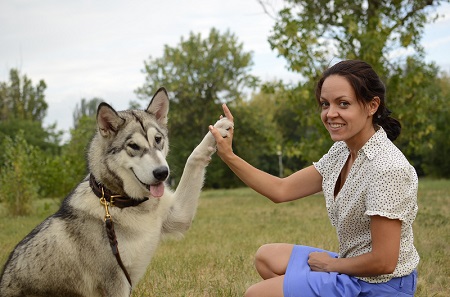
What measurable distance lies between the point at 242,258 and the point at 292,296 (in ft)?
9.11

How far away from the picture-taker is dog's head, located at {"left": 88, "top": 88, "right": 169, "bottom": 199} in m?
3.31

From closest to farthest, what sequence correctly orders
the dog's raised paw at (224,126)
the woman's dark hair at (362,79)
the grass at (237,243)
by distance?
the woman's dark hair at (362,79)
the dog's raised paw at (224,126)
the grass at (237,243)

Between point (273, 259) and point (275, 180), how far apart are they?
0.54 m

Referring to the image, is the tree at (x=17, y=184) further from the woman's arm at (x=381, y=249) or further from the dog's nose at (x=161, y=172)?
the woman's arm at (x=381, y=249)

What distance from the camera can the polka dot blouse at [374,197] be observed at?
2.70 meters

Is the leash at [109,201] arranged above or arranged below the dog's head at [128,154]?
below

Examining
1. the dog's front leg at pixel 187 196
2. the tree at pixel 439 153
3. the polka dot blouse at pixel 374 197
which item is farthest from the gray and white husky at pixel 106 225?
the tree at pixel 439 153

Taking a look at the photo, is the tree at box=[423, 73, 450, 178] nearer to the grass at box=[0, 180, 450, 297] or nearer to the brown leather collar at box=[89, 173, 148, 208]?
the grass at box=[0, 180, 450, 297]

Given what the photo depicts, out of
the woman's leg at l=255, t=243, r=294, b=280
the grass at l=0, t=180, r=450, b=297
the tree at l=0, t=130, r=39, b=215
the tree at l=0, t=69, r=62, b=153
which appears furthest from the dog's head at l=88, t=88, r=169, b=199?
the tree at l=0, t=69, r=62, b=153

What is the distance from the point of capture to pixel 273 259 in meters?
3.41

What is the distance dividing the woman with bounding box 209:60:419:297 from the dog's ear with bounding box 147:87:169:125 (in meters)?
1.14

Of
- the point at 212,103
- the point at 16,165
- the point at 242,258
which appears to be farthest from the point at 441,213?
the point at 212,103

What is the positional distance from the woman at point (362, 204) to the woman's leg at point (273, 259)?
17 cm

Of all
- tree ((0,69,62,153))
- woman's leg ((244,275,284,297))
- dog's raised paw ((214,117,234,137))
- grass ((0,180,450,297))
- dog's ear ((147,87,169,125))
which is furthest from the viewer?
tree ((0,69,62,153))
